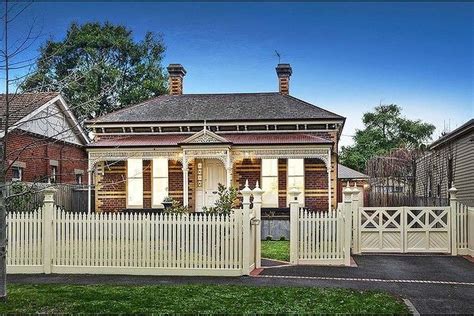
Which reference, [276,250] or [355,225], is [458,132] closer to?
[355,225]

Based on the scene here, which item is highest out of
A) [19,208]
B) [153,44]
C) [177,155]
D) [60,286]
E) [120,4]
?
[153,44]

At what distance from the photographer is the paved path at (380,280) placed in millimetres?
9922

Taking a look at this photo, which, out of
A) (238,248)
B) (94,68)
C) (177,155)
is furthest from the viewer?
(177,155)

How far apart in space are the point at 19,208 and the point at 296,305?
1215cm

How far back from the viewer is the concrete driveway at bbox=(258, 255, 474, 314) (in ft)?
31.9

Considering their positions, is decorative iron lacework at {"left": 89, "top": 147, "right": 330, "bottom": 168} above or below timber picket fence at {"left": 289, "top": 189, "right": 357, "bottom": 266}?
above

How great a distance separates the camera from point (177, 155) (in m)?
25.4

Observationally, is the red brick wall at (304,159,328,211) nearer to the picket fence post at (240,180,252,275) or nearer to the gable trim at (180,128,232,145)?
the gable trim at (180,128,232,145)

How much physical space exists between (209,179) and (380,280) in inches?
607

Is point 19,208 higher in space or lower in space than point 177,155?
lower

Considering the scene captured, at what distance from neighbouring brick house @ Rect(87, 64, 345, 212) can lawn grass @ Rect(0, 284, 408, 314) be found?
45.5 feet

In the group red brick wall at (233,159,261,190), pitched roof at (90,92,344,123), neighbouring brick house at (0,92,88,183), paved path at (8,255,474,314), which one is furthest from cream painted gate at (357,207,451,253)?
neighbouring brick house at (0,92,88,183)

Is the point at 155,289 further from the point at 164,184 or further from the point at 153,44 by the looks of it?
the point at 153,44

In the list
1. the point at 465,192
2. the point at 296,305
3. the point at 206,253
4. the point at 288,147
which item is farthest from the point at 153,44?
the point at 296,305
